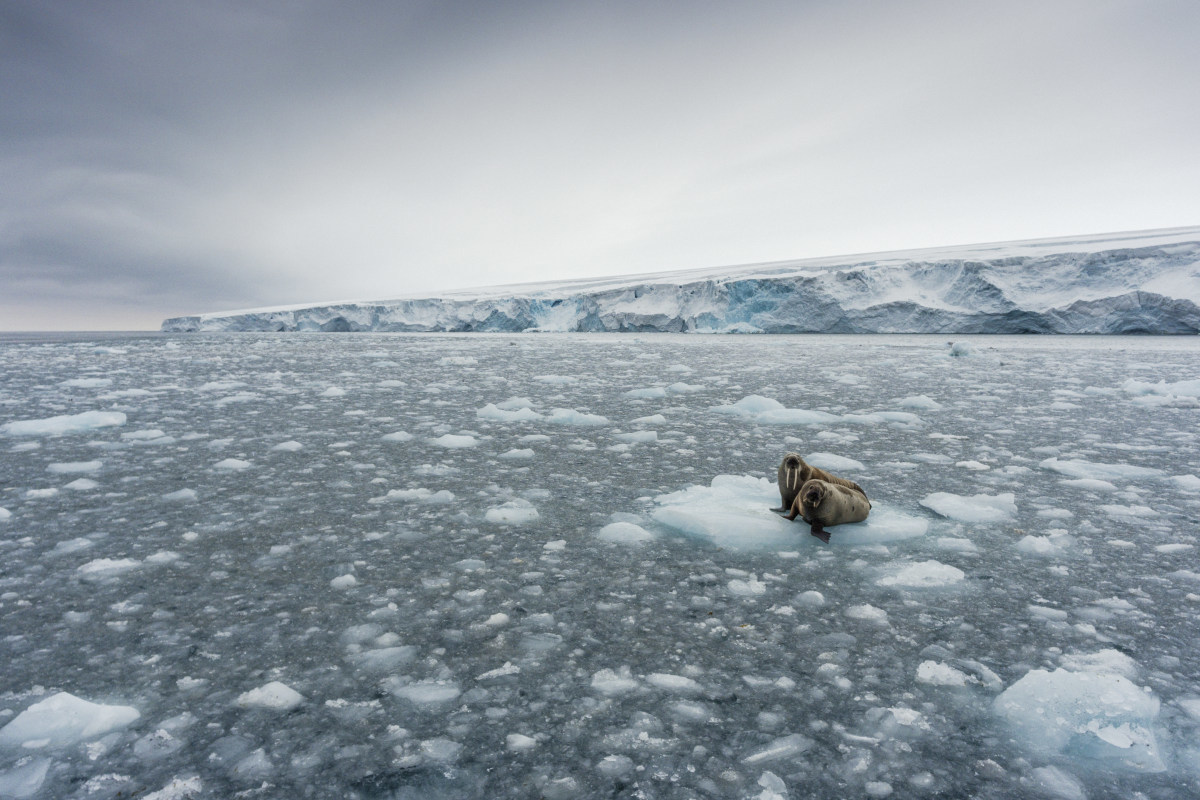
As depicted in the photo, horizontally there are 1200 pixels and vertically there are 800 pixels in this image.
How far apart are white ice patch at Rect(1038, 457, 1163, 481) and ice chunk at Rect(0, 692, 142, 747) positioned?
3.23 metres

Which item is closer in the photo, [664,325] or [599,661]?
[599,661]

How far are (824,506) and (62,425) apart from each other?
4.23 m

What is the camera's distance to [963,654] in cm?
127

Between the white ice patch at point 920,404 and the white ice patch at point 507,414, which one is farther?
the white ice patch at point 920,404

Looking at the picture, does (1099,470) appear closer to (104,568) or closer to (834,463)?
(834,463)

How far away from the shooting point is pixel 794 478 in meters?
2.03

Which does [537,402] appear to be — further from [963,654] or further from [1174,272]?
[1174,272]

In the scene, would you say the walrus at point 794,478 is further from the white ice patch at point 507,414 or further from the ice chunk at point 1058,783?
the white ice patch at point 507,414

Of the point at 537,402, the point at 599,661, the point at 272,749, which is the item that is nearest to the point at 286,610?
the point at 272,749

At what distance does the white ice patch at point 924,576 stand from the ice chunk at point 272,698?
1396mm

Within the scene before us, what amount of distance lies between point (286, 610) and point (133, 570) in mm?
574

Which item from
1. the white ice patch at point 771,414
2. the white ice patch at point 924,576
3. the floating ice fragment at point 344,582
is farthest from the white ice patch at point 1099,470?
the floating ice fragment at point 344,582

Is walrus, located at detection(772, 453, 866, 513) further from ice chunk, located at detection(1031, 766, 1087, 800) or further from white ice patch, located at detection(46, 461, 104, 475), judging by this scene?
white ice patch, located at detection(46, 461, 104, 475)

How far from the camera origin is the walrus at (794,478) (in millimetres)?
2020
